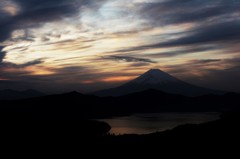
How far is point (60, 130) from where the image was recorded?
96688mm

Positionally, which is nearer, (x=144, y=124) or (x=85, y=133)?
(x=85, y=133)

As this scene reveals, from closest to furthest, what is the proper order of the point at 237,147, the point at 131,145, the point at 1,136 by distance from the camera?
the point at 237,147
the point at 131,145
the point at 1,136

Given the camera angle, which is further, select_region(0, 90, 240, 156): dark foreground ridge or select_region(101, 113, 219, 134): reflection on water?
select_region(101, 113, 219, 134): reflection on water

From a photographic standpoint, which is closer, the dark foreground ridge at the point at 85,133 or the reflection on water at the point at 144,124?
the dark foreground ridge at the point at 85,133

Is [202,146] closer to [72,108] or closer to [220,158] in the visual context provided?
[220,158]

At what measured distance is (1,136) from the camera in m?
70.6

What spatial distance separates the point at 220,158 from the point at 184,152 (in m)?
6.12

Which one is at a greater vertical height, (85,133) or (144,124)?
(144,124)

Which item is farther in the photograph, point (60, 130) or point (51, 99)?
point (51, 99)

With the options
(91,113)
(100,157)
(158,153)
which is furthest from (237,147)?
(91,113)

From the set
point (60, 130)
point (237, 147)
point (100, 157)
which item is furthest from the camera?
point (60, 130)

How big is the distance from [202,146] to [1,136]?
144 feet

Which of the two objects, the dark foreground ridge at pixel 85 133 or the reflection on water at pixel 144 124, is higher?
the dark foreground ridge at pixel 85 133

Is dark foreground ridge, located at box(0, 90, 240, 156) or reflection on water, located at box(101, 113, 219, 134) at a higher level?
dark foreground ridge, located at box(0, 90, 240, 156)
